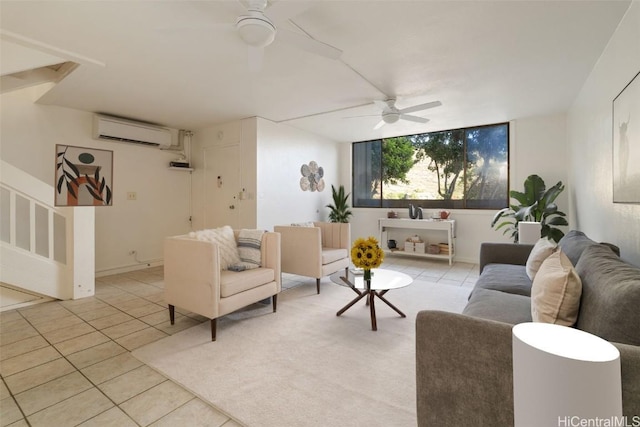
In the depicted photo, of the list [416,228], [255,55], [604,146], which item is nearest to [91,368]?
[255,55]

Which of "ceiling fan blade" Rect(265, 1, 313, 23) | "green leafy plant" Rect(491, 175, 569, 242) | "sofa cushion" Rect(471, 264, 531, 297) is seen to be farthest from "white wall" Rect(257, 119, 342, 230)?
"green leafy plant" Rect(491, 175, 569, 242)

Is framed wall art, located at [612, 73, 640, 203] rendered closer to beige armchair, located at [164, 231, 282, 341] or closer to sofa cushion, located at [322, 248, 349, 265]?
sofa cushion, located at [322, 248, 349, 265]

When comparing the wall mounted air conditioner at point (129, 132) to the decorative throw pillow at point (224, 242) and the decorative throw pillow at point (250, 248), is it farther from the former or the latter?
the decorative throw pillow at point (250, 248)

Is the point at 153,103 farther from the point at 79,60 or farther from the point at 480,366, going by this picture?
the point at 480,366

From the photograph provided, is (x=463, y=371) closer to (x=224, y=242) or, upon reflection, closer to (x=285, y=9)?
(x=285, y=9)

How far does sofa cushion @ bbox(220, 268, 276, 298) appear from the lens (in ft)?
7.75

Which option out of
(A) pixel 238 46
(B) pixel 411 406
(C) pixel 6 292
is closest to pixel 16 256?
(C) pixel 6 292

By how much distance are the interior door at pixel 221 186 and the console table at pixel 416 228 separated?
9.22 feet

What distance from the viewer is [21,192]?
10.0 ft

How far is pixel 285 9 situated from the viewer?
5.42 feet

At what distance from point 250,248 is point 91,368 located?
1451 millimetres

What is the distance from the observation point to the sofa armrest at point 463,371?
0.98m

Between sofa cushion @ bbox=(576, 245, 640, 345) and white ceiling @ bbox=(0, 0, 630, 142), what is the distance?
1.80 meters

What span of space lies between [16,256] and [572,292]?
451cm
